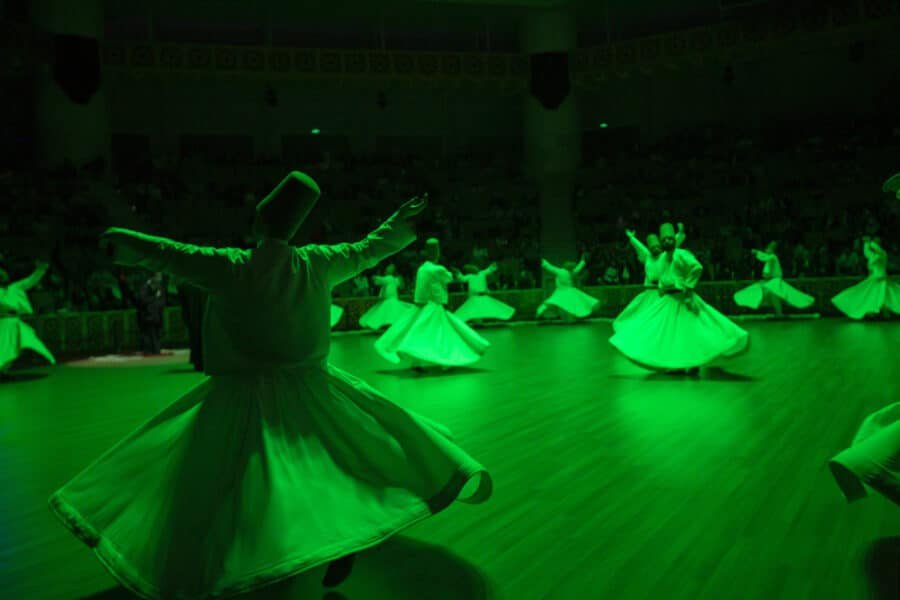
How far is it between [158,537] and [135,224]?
19.2 m

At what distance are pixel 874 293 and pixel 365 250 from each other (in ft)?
51.9

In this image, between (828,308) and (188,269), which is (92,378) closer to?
(188,269)

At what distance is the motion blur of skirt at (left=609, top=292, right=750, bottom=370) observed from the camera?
943 centimetres

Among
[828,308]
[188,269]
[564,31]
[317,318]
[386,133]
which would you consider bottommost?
[828,308]

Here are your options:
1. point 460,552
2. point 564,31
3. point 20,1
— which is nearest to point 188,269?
point 460,552

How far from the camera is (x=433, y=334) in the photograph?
11.0m

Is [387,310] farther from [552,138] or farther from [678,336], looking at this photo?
[552,138]

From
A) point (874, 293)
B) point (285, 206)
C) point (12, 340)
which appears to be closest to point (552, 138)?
point (874, 293)

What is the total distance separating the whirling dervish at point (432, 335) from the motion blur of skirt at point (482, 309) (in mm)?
8303

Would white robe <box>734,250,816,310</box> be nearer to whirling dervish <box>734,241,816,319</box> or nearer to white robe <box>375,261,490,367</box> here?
whirling dervish <box>734,241,816,319</box>

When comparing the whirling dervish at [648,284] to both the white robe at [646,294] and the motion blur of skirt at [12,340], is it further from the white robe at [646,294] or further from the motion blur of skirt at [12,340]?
the motion blur of skirt at [12,340]

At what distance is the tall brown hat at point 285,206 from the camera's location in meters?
3.20

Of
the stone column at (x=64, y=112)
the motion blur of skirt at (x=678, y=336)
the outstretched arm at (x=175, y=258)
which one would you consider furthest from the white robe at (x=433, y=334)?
the stone column at (x=64, y=112)

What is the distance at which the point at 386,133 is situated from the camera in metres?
30.4
